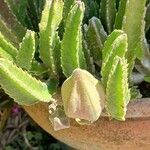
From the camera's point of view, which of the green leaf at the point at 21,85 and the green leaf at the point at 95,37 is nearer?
the green leaf at the point at 21,85

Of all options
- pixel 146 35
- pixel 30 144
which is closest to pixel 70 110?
pixel 146 35

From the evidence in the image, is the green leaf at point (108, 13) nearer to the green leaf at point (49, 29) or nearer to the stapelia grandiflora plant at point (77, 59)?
the stapelia grandiflora plant at point (77, 59)

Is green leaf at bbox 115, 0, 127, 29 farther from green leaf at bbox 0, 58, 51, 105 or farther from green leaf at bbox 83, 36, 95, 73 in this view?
green leaf at bbox 0, 58, 51, 105

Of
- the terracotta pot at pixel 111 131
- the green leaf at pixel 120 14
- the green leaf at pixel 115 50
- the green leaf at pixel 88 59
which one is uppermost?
the green leaf at pixel 115 50

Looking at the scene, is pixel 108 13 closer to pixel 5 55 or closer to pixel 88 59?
pixel 88 59

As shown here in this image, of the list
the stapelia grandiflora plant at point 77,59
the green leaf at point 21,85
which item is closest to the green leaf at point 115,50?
the stapelia grandiflora plant at point 77,59

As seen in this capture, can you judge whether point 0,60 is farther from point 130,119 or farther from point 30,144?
point 30,144

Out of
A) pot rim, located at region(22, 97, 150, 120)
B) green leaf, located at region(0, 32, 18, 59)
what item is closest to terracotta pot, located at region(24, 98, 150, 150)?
pot rim, located at region(22, 97, 150, 120)
